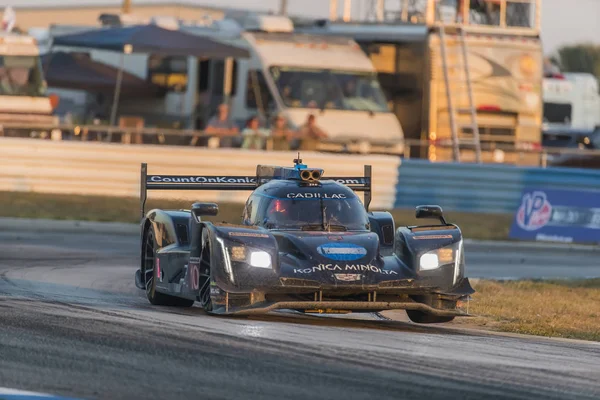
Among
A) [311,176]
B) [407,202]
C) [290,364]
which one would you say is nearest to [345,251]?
[311,176]

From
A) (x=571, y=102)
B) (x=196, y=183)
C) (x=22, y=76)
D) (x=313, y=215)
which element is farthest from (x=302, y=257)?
(x=571, y=102)

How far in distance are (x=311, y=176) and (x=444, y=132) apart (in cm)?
1817

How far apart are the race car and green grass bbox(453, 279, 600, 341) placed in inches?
29.3

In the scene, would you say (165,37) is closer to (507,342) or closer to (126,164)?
(126,164)

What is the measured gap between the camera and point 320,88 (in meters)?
31.0


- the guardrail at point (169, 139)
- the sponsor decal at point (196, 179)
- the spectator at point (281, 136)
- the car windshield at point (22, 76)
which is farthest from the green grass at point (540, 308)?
the car windshield at point (22, 76)

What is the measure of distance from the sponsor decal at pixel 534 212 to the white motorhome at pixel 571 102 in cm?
2369

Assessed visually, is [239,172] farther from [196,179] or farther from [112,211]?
[196,179]

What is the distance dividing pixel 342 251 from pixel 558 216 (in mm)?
12840

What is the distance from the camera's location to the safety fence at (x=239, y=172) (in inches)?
1034

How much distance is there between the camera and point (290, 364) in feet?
30.6

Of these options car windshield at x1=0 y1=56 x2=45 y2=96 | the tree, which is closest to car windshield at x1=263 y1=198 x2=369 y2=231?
car windshield at x1=0 y1=56 x2=45 y2=96

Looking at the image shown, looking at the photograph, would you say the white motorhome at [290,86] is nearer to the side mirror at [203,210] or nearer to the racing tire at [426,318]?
the side mirror at [203,210]

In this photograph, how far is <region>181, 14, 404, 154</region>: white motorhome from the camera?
30.3 meters
